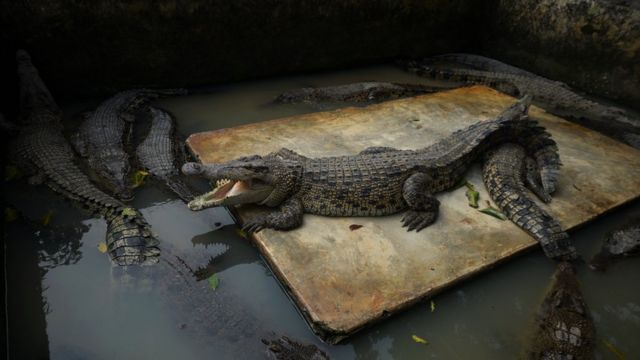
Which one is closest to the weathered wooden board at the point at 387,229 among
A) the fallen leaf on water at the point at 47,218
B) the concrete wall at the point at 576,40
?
the fallen leaf on water at the point at 47,218

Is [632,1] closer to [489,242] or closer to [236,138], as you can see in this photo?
[489,242]

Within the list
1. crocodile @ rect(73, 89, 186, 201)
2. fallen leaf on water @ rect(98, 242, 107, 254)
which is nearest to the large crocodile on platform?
fallen leaf on water @ rect(98, 242, 107, 254)

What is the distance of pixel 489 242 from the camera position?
11.4 ft

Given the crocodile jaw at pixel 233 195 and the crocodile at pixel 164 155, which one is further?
the crocodile at pixel 164 155

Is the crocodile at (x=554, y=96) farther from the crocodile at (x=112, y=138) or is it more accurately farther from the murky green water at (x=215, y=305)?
the crocodile at (x=112, y=138)

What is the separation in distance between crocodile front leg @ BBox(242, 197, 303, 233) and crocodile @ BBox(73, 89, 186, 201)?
1.51 meters

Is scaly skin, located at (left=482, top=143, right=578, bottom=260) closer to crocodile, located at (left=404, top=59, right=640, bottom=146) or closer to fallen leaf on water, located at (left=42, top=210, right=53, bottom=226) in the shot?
crocodile, located at (left=404, top=59, right=640, bottom=146)

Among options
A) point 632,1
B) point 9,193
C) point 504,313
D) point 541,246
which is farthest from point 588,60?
point 9,193

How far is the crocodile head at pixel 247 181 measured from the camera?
3.37 metres

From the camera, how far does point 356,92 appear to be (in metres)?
6.58

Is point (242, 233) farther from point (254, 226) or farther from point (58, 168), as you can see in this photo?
point (58, 168)

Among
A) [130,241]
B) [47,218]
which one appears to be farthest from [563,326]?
[47,218]

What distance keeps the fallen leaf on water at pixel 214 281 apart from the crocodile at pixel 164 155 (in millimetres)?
1047

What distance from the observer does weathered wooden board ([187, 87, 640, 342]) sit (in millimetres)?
2953
